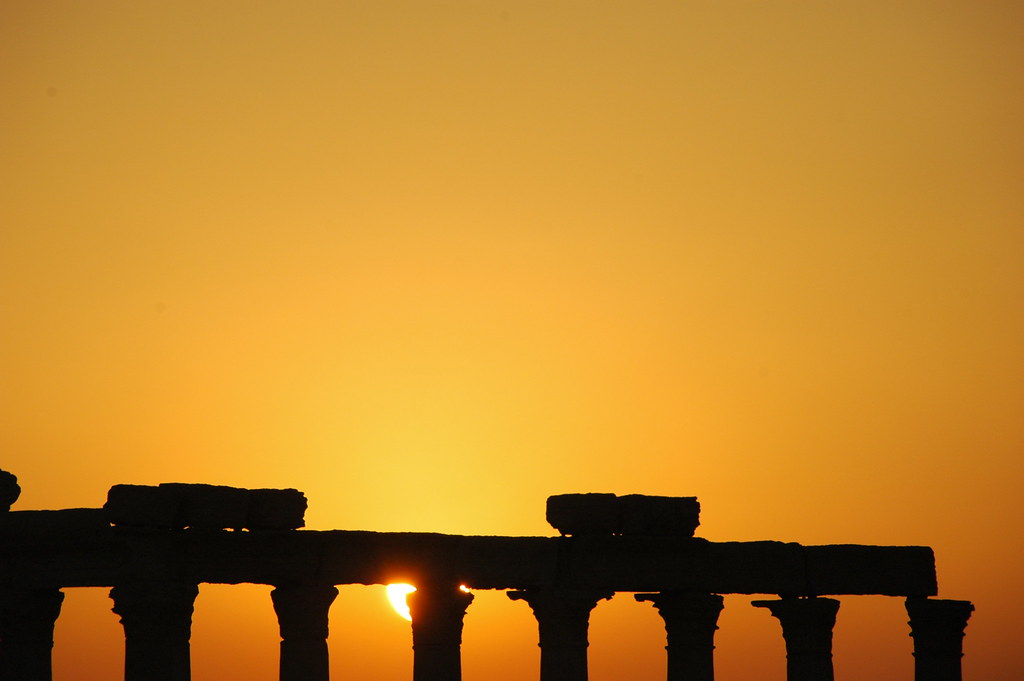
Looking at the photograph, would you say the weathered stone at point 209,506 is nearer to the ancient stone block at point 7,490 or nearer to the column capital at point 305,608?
the column capital at point 305,608

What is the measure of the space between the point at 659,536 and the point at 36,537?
10.8m

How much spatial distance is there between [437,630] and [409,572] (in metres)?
1.15

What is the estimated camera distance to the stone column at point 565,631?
108ft

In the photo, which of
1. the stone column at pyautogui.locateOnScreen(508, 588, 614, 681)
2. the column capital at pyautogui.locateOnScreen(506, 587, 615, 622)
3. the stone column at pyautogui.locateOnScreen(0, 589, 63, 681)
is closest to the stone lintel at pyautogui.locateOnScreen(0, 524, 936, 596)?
the column capital at pyautogui.locateOnScreen(506, 587, 615, 622)

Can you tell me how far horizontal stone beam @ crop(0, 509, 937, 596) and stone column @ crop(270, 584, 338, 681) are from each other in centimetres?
25

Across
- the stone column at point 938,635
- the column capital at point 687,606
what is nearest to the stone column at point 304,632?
the column capital at point 687,606

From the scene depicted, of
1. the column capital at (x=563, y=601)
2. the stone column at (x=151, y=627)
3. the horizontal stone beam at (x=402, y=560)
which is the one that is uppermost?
the horizontal stone beam at (x=402, y=560)

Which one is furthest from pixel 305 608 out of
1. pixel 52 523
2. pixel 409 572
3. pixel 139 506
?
pixel 52 523

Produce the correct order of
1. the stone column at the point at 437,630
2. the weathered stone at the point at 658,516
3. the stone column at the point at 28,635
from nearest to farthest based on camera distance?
the stone column at the point at 28,635 → the stone column at the point at 437,630 → the weathered stone at the point at 658,516

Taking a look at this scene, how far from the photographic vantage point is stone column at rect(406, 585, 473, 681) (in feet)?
107

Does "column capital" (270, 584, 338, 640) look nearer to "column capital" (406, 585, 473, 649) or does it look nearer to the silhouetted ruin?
the silhouetted ruin

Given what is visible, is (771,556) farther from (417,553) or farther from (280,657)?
(280,657)

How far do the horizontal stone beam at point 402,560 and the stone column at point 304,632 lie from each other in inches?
9.7

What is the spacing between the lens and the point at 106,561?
102 ft
